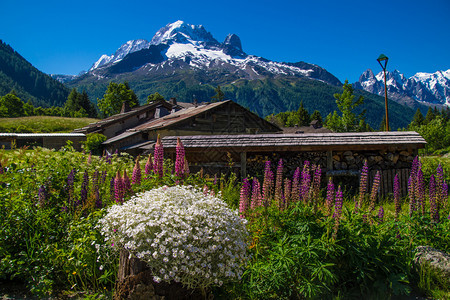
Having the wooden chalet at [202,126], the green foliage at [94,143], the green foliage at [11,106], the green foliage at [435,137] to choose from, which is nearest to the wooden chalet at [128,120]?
the green foliage at [94,143]

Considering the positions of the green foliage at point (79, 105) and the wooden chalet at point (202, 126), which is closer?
the wooden chalet at point (202, 126)

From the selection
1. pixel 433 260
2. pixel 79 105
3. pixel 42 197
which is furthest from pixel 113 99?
pixel 433 260

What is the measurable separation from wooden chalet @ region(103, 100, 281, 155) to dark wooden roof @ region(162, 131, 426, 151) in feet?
51.1

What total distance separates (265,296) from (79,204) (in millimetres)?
3356

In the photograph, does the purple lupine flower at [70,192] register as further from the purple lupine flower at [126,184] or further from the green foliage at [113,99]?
the green foliage at [113,99]

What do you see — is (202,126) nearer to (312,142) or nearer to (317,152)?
(317,152)

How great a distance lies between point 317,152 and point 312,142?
2.40ft

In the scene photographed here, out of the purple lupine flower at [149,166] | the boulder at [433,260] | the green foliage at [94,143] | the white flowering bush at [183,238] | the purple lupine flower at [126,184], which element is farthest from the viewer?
the green foliage at [94,143]

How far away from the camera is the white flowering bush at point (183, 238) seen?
3266 millimetres

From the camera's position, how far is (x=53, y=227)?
16.0ft

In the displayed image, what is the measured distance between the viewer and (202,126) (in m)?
27.5

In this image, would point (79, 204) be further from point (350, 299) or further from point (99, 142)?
point (99, 142)

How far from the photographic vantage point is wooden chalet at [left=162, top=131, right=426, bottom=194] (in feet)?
31.6

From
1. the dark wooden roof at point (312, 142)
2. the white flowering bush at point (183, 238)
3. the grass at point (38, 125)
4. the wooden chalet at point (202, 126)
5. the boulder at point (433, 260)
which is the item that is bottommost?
the boulder at point (433, 260)
